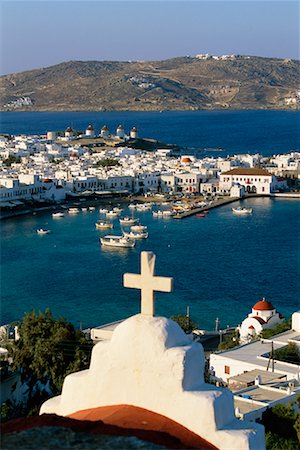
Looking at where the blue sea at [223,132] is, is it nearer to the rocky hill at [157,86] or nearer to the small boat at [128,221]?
the small boat at [128,221]

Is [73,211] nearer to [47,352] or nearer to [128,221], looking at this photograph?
[128,221]

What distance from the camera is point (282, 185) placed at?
2705cm

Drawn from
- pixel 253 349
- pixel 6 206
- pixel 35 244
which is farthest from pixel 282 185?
pixel 253 349

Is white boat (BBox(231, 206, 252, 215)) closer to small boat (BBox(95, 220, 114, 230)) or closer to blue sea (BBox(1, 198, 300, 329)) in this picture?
blue sea (BBox(1, 198, 300, 329))

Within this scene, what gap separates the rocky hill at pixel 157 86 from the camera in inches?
3831

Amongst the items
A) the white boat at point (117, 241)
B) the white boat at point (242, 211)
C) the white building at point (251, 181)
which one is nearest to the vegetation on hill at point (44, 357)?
the white boat at point (117, 241)

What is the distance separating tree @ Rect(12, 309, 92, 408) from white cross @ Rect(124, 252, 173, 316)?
369cm

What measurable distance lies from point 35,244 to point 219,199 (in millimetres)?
7945

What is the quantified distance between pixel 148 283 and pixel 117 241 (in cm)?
1585

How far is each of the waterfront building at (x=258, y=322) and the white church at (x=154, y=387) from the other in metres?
6.87

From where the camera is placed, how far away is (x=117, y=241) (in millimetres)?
18016

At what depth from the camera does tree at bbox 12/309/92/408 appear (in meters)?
6.04

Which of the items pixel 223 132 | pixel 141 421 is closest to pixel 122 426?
pixel 141 421

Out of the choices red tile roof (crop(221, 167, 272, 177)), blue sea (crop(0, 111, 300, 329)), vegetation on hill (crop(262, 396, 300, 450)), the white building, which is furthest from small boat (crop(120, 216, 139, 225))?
vegetation on hill (crop(262, 396, 300, 450))
